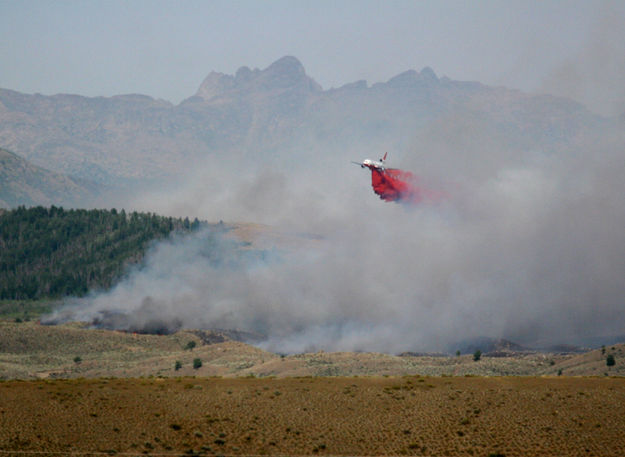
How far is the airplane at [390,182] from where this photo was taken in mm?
174375

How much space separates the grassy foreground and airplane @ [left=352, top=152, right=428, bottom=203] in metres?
91.3

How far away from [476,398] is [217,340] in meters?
112

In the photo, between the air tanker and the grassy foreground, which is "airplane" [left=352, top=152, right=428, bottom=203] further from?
the grassy foreground

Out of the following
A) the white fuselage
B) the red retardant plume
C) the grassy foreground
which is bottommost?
the grassy foreground

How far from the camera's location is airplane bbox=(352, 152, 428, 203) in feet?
572

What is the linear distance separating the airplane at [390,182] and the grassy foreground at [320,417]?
3594 inches

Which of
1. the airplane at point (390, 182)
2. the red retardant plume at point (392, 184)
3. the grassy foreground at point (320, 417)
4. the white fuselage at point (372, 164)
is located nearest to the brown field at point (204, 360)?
the grassy foreground at point (320, 417)

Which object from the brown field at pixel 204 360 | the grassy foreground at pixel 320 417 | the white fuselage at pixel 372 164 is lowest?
the grassy foreground at pixel 320 417

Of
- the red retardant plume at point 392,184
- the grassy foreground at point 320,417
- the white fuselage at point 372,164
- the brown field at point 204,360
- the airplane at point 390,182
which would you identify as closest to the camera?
the grassy foreground at point 320,417

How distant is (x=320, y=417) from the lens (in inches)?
2968

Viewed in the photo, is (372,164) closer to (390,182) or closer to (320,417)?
(390,182)

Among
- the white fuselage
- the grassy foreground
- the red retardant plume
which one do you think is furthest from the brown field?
the red retardant plume

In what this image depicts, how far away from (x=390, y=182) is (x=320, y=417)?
111871 mm

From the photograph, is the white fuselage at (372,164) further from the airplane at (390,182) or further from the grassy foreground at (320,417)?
the grassy foreground at (320,417)
